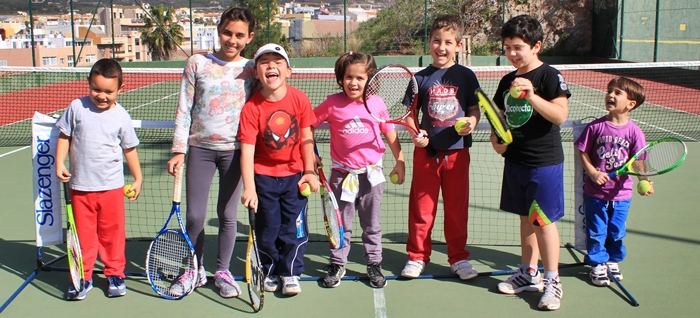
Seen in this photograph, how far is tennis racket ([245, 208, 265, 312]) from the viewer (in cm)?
357

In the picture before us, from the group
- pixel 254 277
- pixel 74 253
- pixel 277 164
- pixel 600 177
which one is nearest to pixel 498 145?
pixel 600 177

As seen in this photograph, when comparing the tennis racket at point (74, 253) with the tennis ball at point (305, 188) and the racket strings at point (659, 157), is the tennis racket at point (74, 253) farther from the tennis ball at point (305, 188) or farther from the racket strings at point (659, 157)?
the racket strings at point (659, 157)

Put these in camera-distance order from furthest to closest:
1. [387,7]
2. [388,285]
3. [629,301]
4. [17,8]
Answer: [387,7] < [17,8] < [388,285] < [629,301]

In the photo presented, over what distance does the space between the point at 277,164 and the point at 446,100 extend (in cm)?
107

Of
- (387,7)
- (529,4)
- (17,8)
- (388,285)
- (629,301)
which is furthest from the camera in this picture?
(387,7)

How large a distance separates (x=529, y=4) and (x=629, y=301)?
28.4m

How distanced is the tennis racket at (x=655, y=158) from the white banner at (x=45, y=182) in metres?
3.44

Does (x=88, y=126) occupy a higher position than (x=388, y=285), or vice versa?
(x=88, y=126)

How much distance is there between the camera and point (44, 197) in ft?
14.1

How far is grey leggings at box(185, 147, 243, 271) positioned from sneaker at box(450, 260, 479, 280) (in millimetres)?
1394

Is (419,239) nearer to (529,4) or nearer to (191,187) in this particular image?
(191,187)

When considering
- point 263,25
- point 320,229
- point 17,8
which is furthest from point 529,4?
point 320,229

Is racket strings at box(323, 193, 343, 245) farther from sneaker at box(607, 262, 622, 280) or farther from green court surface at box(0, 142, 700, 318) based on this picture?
sneaker at box(607, 262, 622, 280)

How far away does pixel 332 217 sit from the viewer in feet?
12.8
